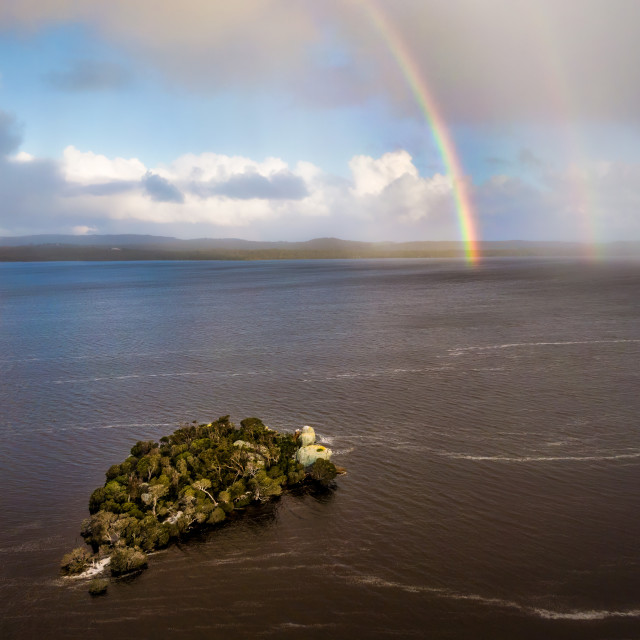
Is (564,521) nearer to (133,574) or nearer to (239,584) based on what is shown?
(239,584)

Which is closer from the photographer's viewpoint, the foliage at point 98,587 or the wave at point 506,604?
the wave at point 506,604

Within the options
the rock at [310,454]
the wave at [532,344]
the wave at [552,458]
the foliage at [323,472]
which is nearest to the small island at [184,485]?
the rock at [310,454]

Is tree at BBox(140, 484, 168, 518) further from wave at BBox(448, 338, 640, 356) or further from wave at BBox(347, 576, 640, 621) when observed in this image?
wave at BBox(448, 338, 640, 356)

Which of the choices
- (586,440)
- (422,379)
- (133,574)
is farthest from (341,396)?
(133,574)

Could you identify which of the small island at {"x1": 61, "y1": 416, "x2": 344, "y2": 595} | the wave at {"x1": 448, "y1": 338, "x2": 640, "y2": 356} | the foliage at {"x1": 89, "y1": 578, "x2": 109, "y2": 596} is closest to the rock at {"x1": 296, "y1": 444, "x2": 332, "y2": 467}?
the small island at {"x1": 61, "y1": 416, "x2": 344, "y2": 595}

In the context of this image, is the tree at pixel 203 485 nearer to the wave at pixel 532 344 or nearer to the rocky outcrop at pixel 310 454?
the rocky outcrop at pixel 310 454
